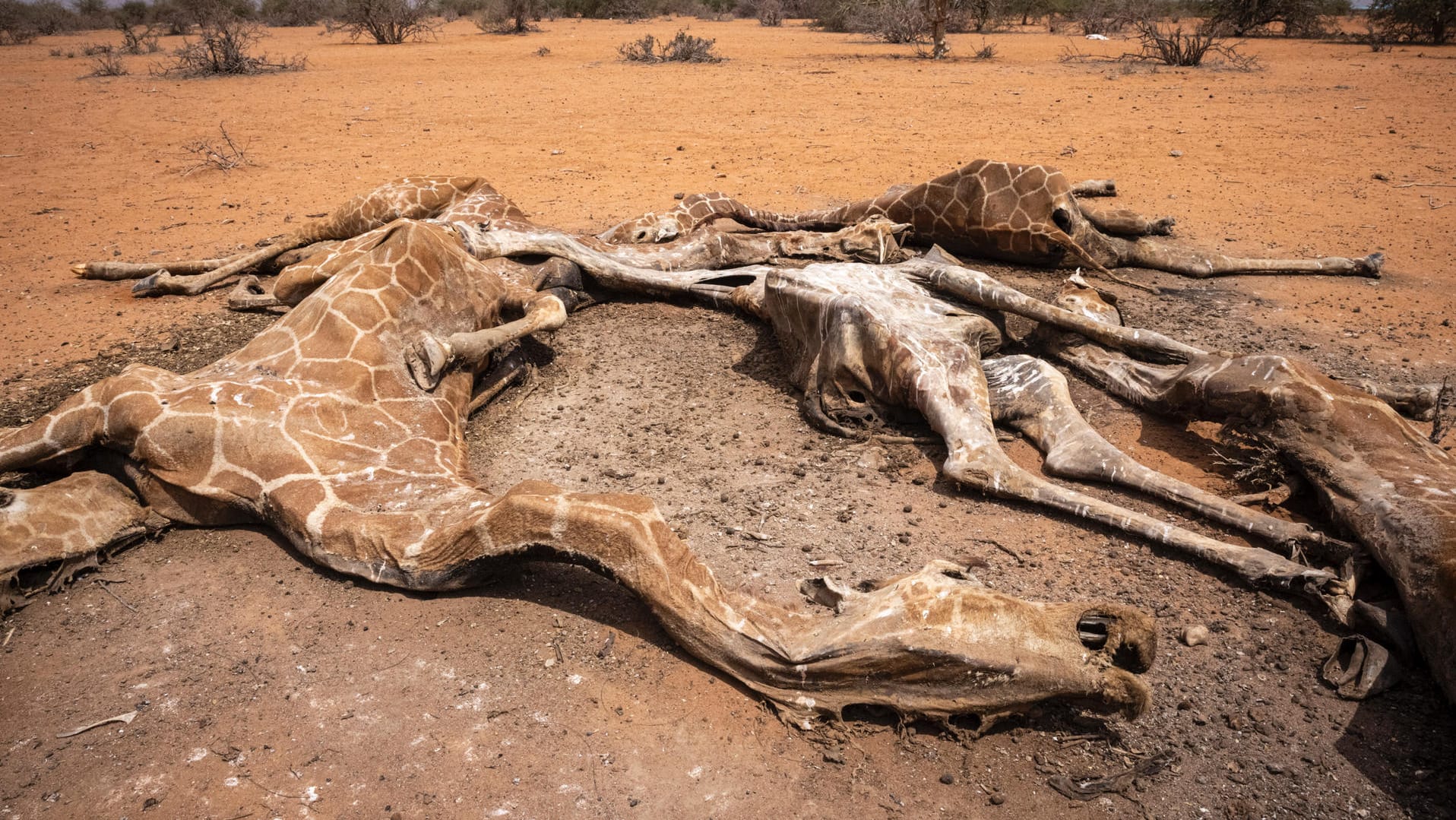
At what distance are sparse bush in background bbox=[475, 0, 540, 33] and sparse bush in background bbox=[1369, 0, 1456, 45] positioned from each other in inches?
878

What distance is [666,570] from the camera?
3086 mm

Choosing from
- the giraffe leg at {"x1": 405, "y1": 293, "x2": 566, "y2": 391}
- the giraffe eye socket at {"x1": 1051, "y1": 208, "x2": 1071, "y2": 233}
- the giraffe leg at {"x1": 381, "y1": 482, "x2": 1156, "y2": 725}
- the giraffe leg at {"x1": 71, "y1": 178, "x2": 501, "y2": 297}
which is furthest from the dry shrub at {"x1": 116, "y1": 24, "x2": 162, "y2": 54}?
the giraffe leg at {"x1": 381, "y1": 482, "x2": 1156, "y2": 725}

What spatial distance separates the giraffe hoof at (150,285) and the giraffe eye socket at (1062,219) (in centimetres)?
709

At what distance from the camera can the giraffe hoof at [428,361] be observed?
460cm

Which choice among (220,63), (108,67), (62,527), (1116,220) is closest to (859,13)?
(220,63)

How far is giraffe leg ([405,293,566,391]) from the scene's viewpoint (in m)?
4.62

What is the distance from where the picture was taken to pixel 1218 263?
696 cm

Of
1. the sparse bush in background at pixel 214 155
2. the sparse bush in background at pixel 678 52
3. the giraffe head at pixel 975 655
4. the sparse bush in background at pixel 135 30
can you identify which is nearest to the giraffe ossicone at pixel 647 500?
the giraffe head at pixel 975 655

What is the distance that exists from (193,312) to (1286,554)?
7.35m

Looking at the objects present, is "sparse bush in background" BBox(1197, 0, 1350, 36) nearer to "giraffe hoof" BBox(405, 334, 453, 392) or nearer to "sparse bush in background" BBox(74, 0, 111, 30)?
"giraffe hoof" BBox(405, 334, 453, 392)

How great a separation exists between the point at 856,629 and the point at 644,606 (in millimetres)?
915

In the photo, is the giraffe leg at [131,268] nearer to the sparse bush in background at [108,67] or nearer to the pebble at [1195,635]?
the pebble at [1195,635]

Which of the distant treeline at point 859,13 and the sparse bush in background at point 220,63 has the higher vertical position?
the distant treeline at point 859,13

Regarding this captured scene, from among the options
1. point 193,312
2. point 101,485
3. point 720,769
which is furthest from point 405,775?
point 193,312
